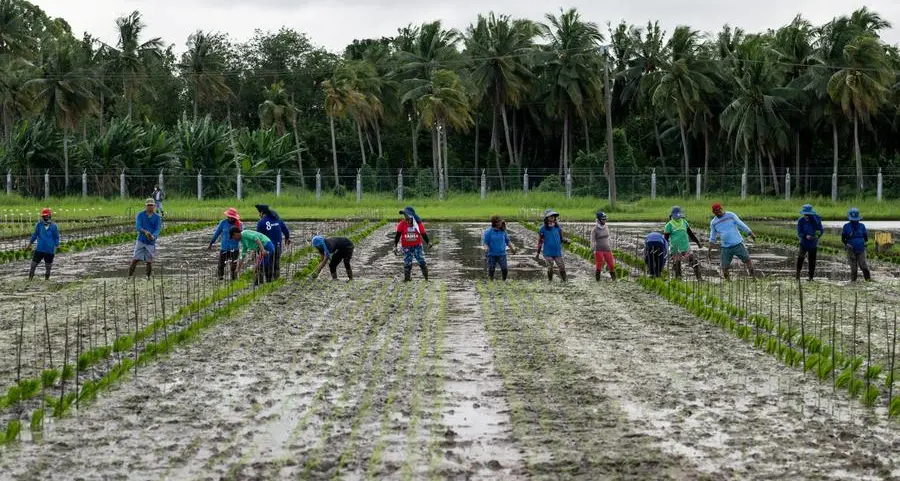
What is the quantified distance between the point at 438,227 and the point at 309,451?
3286cm

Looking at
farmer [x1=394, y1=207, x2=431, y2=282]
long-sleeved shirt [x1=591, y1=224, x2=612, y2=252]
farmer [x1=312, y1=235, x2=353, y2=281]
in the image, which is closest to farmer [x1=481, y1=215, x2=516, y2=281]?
farmer [x1=394, y1=207, x2=431, y2=282]

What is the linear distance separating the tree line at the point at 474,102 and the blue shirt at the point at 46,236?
36.3m

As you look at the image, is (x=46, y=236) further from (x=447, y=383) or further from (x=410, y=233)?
(x=447, y=383)

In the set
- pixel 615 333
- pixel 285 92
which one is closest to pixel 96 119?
pixel 285 92

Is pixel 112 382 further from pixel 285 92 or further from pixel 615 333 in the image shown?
pixel 285 92

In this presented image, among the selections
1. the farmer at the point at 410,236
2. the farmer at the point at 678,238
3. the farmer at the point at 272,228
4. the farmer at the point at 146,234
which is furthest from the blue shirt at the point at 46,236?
the farmer at the point at 678,238

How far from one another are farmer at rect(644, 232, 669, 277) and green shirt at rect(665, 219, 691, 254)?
196mm

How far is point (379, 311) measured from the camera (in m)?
15.0

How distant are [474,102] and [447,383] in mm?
56607

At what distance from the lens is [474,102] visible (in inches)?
2594

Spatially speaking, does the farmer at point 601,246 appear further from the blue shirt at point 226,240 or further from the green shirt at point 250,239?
the blue shirt at point 226,240

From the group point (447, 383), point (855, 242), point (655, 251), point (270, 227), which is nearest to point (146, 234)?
point (270, 227)

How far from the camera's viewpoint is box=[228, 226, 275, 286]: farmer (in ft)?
58.2

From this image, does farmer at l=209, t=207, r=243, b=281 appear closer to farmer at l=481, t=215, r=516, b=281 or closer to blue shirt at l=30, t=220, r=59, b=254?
blue shirt at l=30, t=220, r=59, b=254
